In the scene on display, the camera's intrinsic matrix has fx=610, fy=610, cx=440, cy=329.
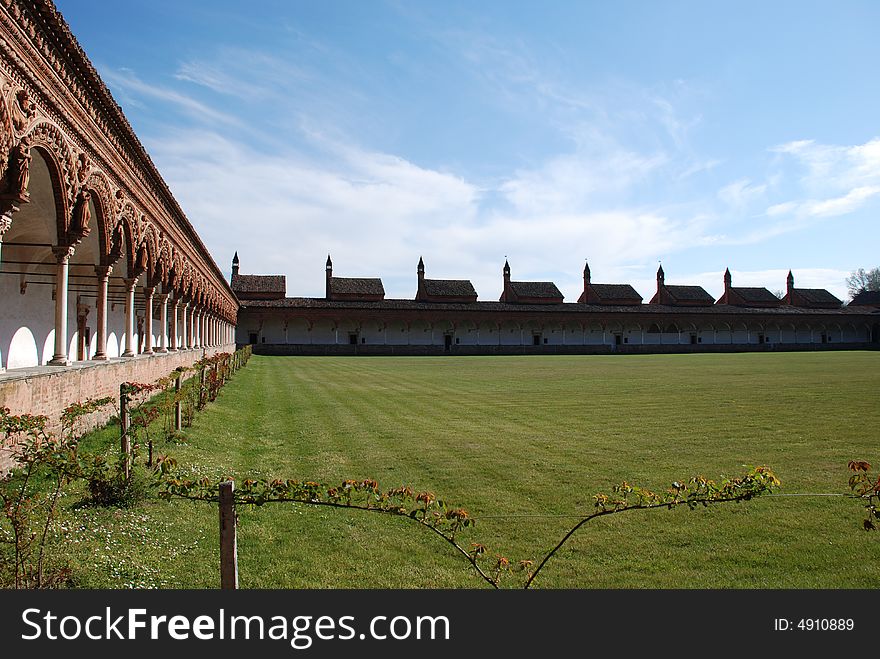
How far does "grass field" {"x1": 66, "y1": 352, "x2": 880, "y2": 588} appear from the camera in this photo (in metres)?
4.48

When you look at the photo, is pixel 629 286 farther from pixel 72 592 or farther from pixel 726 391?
pixel 72 592

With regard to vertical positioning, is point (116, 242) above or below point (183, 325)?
above

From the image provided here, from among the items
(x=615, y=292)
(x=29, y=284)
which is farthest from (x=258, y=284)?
(x=29, y=284)

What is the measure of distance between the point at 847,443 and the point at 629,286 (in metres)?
61.6

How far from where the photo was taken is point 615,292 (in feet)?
221

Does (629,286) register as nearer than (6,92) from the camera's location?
No

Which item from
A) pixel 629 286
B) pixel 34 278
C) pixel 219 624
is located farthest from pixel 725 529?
pixel 629 286

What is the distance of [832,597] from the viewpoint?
2.73 m

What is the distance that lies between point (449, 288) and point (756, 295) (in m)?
36.5

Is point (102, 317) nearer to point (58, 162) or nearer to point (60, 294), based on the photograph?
point (60, 294)

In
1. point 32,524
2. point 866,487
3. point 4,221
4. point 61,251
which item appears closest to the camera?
point 866,487

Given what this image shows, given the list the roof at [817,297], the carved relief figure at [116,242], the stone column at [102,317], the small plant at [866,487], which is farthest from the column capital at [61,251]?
the roof at [817,297]

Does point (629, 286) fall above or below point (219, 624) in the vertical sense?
above

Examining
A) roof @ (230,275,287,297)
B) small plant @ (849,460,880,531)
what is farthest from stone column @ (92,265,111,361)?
roof @ (230,275,287,297)
